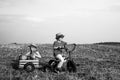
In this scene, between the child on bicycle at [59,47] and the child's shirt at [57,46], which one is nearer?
the child on bicycle at [59,47]

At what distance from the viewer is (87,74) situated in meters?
10.3

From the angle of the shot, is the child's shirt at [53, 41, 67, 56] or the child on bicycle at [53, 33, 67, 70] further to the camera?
the child's shirt at [53, 41, 67, 56]

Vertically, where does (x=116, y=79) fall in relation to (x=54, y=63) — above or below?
below

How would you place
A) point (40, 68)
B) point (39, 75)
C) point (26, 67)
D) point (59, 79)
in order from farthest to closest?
point (40, 68) < point (26, 67) < point (39, 75) < point (59, 79)

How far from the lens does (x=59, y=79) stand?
9.20 m

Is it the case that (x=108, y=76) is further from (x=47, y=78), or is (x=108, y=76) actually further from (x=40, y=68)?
(x=40, y=68)

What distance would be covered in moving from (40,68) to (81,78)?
291cm

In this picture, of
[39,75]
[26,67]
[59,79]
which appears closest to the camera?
[59,79]

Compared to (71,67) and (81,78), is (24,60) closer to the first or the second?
(71,67)

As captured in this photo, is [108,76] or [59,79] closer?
[59,79]

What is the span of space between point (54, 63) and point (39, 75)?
139cm

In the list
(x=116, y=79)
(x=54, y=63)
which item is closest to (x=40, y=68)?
(x=54, y=63)

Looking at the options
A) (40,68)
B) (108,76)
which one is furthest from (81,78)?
(40,68)

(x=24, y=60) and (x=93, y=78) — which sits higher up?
(x=24, y=60)
